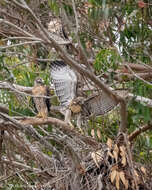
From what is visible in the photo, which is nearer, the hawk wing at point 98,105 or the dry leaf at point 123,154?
the dry leaf at point 123,154

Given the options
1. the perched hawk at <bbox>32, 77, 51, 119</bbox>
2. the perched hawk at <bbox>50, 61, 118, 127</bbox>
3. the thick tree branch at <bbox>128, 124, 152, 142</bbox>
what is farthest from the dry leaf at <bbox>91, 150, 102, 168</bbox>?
the perched hawk at <bbox>32, 77, 51, 119</bbox>

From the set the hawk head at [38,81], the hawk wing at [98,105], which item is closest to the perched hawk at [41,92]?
the hawk head at [38,81]

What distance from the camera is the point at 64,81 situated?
5.80 metres

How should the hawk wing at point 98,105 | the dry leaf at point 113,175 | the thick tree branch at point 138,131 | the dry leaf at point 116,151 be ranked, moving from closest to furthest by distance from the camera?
the dry leaf at point 113,175
the dry leaf at point 116,151
the thick tree branch at point 138,131
the hawk wing at point 98,105

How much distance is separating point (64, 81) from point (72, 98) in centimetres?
25

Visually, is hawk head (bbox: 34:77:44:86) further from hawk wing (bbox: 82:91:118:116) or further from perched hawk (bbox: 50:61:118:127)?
hawk wing (bbox: 82:91:118:116)

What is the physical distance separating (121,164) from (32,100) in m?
2.28

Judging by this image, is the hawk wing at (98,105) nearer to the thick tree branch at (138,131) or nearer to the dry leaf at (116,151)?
the thick tree branch at (138,131)

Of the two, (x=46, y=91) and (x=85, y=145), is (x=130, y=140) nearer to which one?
(x=85, y=145)

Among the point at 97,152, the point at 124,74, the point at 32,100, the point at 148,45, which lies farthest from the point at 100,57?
the point at 32,100

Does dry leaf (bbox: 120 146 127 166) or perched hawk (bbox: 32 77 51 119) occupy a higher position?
perched hawk (bbox: 32 77 51 119)

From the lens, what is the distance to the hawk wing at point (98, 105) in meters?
5.48

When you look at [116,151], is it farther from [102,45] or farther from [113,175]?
[102,45]

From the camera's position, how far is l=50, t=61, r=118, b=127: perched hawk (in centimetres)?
557
